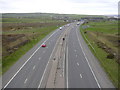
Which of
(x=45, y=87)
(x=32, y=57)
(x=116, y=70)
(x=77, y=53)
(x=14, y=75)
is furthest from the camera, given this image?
(x=77, y=53)

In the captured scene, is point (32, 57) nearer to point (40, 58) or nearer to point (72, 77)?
point (40, 58)

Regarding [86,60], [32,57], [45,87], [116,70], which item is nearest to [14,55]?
[32,57]

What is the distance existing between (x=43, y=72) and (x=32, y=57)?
10939 millimetres

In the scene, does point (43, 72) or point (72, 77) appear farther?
point (43, 72)

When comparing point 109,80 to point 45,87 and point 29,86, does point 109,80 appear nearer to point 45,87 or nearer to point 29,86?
point 45,87

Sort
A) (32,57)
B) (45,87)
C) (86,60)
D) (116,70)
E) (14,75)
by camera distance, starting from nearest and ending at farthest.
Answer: (45,87), (14,75), (116,70), (86,60), (32,57)

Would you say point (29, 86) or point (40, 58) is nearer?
point (29, 86)

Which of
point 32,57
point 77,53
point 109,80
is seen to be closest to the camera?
point 109,80

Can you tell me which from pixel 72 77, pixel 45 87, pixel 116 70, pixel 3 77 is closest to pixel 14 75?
pixel 3 77

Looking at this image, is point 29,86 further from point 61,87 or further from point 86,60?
point 86,60

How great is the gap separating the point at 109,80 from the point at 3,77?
16205 millimetres

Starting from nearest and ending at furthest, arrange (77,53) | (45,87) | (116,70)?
(45,87)
(116,70)
(77,53)

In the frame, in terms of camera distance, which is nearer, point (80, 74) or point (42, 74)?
point (42, 74)

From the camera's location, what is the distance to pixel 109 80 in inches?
1033
